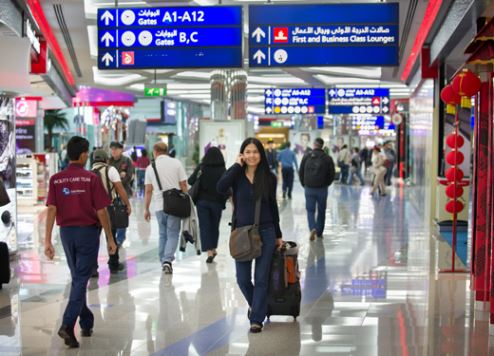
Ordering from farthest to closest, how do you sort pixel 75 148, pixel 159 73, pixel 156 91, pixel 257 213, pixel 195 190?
pixel 159 73
pixel 156 91
pixel 195 190
pixel 257 213
pixel 75 148

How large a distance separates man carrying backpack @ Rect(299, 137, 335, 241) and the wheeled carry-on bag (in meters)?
5.93

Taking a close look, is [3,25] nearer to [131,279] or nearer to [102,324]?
[131,279]

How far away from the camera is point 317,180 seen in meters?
13.1

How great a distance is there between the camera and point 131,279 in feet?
31.0

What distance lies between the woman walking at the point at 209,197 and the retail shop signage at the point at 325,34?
166 cm

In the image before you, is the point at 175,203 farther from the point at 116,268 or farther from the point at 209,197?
the point at 116,268

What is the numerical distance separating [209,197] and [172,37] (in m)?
2.29

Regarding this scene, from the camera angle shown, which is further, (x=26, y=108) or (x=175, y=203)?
(x=26, y=108)

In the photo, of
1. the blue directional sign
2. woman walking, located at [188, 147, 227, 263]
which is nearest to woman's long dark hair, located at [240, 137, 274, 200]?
woman walking, located at [188, 147, 227, 263]

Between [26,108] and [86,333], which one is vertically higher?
[26,108]

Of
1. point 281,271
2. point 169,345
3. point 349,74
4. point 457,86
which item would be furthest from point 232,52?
point 349,74

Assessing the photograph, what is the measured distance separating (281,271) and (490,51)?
2.47 metres

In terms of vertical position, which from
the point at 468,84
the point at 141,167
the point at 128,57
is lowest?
the point at 141,167

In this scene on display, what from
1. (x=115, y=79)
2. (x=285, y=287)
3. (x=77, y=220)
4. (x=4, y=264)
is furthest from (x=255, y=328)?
(x=115, y=79)
